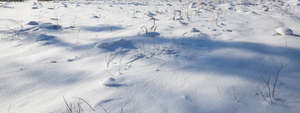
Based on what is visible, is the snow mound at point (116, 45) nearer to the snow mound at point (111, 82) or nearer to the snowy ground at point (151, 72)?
the snowy ground at point (151, 72)

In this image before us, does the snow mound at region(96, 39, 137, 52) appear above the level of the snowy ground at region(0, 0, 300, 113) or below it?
above

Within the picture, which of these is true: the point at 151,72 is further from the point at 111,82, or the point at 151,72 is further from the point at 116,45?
the point at 116,45

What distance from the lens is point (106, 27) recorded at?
2568 millimetres

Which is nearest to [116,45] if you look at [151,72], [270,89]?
[151,72]

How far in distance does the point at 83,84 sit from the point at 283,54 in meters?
1.55

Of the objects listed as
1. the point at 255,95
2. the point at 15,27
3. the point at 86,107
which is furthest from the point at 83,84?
the point at 15,27

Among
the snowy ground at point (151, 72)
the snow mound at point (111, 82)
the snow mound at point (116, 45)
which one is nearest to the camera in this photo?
the snowy ground at point (151, 72)

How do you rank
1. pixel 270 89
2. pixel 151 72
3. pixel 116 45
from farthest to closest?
pixel 116 45 → pixel 151 72 → pixel 270 89

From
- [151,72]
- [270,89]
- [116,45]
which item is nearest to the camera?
[270,89]

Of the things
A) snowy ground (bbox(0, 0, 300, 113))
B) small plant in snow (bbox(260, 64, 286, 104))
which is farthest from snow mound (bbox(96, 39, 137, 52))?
→ small plant in snow (bbox(260, 64, 286, 104))

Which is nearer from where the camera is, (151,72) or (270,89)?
(270,89)

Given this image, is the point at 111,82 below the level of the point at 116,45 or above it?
below

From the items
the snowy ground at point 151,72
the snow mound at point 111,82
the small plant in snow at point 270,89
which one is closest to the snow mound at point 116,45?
the snowy ground at point 151,72

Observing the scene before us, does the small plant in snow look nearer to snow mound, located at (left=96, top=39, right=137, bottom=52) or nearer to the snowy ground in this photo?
the snowy ground
